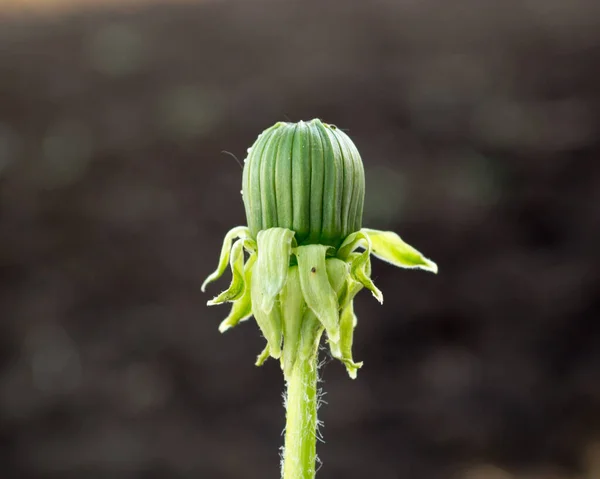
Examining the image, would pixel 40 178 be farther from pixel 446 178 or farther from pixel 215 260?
pixel 446 178

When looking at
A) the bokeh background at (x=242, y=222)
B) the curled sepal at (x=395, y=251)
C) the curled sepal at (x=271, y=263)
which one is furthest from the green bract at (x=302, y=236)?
the bokeh background at (x=242, y=222)

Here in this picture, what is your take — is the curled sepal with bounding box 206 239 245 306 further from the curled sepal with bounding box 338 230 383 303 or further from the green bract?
the curled sepal with bounding box 338 230 383 303

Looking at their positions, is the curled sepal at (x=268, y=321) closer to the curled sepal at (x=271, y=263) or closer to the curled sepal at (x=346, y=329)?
the curled sepal at (x=271, y=263)

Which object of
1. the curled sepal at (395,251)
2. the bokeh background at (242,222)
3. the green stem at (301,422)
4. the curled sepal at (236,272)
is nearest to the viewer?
the green stem at (301,422)

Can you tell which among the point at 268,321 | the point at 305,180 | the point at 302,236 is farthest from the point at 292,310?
the point at 305,180

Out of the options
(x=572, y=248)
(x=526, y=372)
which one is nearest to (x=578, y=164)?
(x=572, y=248)

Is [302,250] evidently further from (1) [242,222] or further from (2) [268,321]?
(1) [242,222]
